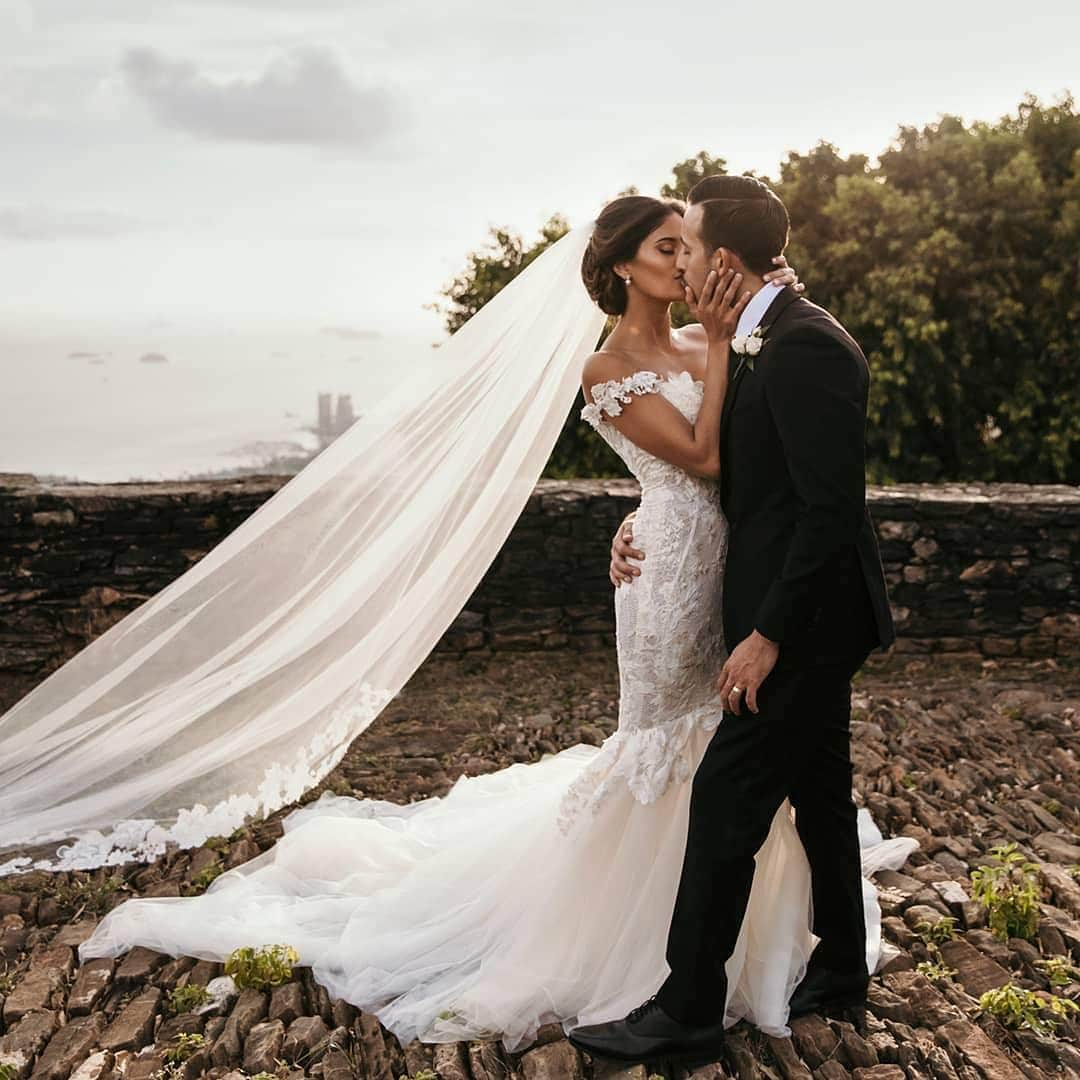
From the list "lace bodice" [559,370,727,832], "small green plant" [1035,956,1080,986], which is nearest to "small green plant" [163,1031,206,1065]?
"lace bodice" [559,370,727,832]

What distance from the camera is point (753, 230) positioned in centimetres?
289

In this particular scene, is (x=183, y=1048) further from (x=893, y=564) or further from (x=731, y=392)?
(x=893, y=564)

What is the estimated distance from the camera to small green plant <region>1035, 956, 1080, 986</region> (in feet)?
11.8

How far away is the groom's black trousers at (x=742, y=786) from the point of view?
115 inches

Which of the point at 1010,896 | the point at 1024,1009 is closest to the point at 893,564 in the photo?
the point at 1010,896

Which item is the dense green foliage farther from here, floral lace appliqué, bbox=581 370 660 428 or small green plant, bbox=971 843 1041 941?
floral lace appliqué, bbox=581 370 660 428

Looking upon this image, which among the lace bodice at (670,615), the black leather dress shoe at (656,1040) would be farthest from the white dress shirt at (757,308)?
the black leather dress shoe at (656,1040)

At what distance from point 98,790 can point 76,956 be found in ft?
2.11

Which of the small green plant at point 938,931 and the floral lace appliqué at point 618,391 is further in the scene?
the small green plant at point 938,931

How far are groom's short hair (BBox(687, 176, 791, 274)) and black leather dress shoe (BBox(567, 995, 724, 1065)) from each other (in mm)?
2039

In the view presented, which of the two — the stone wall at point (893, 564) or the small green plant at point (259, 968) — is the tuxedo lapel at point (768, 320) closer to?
the small green plant at point (259, 968)

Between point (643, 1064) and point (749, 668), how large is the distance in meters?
1.15

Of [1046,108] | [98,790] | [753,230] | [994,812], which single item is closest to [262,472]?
[98,790]

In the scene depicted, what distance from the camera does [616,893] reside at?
3.41 metres
